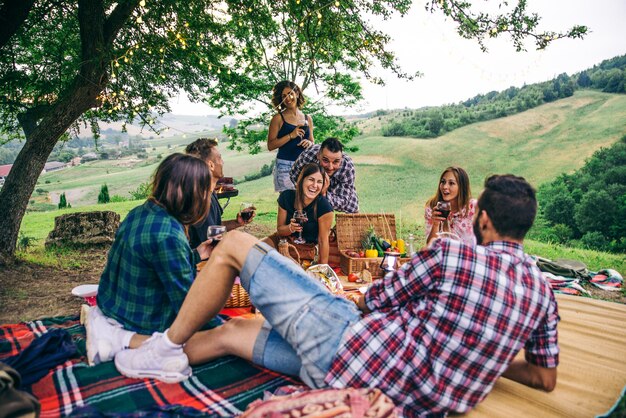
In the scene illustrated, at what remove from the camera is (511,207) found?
73.5 inches

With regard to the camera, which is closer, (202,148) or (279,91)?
(202,148)

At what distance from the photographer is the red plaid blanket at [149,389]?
2.10m

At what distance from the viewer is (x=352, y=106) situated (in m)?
10.8

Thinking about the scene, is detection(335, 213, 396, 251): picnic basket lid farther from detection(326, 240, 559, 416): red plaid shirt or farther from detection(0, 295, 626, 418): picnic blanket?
detection(326, 240, 559, 416): red plaid shirt

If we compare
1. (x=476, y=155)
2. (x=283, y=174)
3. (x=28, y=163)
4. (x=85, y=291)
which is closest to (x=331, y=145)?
(x=283, y=174)

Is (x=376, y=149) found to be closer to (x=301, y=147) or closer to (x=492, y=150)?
(x=492, y=150)

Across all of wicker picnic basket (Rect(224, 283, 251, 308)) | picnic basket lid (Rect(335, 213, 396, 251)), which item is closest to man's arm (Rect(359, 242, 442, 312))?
wicker picnic basket (Rect(224, 283, 251, 308))

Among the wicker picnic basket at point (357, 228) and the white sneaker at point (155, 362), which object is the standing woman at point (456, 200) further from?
A: the white sneaker at point (155, 362)

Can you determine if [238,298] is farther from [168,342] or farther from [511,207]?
[511,207]

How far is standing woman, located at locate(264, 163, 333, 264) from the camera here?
4.50m

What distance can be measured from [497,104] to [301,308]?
18349 mm

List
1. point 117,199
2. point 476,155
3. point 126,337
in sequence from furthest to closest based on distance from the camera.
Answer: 1. point 117,199
2. point 476,155
3. point 126,337

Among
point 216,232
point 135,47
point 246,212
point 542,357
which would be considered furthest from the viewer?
point 135,47

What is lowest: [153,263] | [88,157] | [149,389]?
[149,389]
